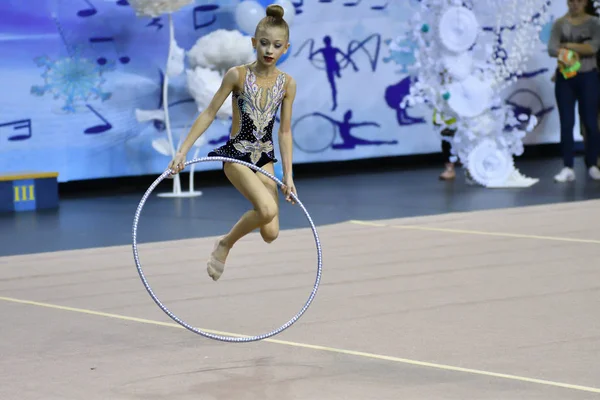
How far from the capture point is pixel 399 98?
13469 mm

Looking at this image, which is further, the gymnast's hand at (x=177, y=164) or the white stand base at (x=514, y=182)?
the white stand base at (x=514, y=182)

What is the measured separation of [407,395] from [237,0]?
879 cm

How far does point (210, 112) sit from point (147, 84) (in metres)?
6.82

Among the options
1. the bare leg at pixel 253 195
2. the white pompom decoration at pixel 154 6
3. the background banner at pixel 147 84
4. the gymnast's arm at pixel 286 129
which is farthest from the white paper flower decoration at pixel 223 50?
the bare leg at pixel 253 195

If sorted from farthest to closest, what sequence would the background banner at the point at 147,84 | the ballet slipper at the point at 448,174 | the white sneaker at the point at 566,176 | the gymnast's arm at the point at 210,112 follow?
the ballet slipper at the point at 448,174
the white sneaker at the point at 566,176
the background banner at the point at 147,84
the gymnast's arm at the point at 210,112

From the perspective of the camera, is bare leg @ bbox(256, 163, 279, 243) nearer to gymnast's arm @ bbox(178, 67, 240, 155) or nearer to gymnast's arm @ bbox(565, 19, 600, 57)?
gymnast's arm @ bbox(178, 67, 240, 155)

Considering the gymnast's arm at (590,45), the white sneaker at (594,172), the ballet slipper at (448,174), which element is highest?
the gymnast's arm at (590,45)

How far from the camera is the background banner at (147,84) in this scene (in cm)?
1082

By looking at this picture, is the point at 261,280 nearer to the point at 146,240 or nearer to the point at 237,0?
the point at 146,240

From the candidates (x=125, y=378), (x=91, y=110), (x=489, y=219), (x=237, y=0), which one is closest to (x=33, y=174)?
(x=91, y=110)

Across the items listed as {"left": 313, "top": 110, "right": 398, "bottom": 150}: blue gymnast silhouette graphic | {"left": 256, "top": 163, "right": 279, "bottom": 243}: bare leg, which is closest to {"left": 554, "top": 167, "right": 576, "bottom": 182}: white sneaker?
{"left": 313, "top": 110, "right": 398, "bottom": 150}: blue gymnast silhouette graphic

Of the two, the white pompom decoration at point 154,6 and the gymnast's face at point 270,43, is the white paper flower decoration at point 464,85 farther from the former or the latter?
the gymnast's face at point 270,43

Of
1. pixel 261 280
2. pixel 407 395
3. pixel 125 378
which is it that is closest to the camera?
pixel 407 395

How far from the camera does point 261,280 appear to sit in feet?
20.3
